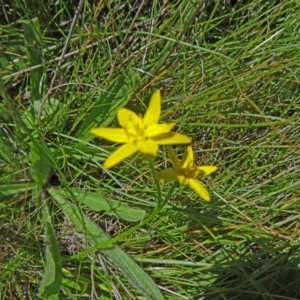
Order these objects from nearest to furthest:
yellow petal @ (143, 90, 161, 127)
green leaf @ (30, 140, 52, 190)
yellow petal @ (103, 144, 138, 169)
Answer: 1. yellow petal @ (103, 144, 138, 169)
2. yellow petal @ (143, 90, 161, 127)
3. green leaf @ (30, 140, 52, 190)

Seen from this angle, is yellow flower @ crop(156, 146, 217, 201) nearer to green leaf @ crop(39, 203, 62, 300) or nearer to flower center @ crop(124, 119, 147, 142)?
flower center @ crop(124, 119, 147, 142)

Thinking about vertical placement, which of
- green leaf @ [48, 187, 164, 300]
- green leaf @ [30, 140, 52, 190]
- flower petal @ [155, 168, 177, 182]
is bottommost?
green leaf @ [48, 187, 164, 300]

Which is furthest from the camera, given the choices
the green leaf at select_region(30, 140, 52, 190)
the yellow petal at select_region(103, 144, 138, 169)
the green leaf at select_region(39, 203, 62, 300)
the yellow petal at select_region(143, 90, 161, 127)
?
the green leaf at select_region(30, 140, 52, 190)

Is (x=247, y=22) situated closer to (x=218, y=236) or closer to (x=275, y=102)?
(x=275, y=102)

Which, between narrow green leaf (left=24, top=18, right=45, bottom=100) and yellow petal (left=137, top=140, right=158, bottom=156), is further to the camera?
narrow green leaf (left=24, top=18, right=45, bottom=100)

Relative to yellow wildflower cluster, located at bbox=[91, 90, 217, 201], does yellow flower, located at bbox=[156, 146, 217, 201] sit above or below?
below

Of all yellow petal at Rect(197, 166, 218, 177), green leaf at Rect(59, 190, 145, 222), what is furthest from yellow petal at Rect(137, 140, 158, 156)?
green leaf at Rect(59, 190, 145, 222)

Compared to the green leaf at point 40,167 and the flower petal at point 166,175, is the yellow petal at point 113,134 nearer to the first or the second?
the flower petal at point 166,175
